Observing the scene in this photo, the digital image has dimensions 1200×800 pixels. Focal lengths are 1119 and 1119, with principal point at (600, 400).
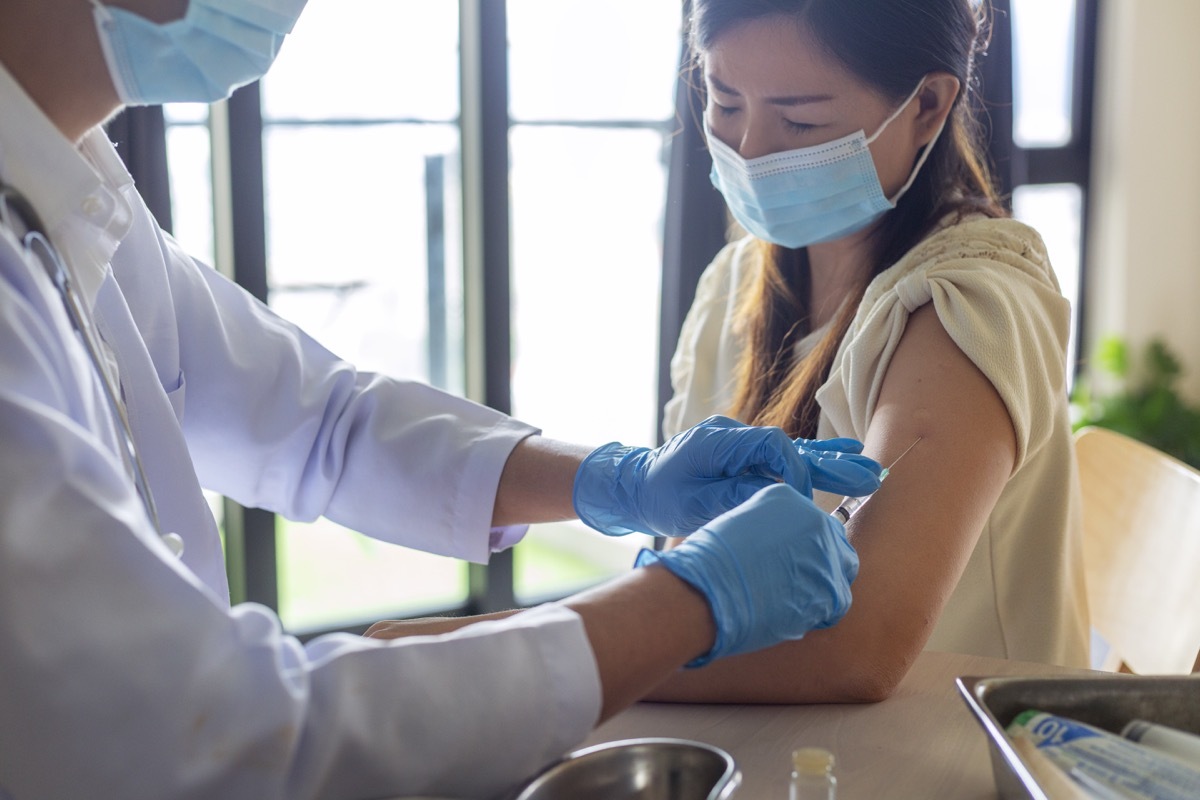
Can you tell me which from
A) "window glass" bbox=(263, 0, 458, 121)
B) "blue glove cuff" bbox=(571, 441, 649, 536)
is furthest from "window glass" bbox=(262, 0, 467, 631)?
"blue glove cuff" bbox=(571, 441, 649, 536)

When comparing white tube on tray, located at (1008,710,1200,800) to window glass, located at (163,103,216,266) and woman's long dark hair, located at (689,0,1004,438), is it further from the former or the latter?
window glass, located at (163,103,216,266)

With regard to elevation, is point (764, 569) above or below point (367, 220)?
below

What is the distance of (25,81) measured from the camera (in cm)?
94

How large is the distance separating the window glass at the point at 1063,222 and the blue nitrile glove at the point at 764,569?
3.57 meters

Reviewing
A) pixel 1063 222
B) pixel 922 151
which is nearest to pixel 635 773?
pixel 922 151

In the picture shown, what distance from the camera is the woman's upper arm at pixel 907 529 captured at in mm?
1038

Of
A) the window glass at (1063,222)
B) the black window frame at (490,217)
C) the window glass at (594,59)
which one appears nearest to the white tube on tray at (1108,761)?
the black window frame at (490,217)

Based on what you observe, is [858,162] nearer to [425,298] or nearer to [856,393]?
[856,393]

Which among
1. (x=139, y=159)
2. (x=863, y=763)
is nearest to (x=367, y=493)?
(x=863, y=763)

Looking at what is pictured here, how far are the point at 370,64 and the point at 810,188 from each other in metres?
2.02

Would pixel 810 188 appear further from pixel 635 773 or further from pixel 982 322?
pixel 635 773

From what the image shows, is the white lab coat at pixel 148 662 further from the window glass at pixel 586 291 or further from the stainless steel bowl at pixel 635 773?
the window glass at pixel 586 291

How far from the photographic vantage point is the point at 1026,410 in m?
1.29

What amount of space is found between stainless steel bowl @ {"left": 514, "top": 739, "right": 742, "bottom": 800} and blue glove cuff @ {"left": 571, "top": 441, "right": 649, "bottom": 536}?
52 cm
